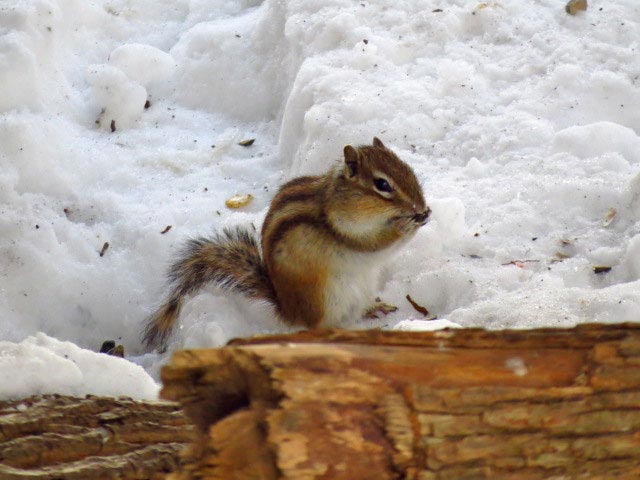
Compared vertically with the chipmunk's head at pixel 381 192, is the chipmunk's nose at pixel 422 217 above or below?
below

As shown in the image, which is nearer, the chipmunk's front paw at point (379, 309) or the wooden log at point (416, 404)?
the wooden log at point (416, 404)

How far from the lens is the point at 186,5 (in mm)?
4926

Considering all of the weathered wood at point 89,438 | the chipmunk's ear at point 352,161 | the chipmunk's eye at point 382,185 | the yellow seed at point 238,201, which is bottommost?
the weathered wood at point 89,438

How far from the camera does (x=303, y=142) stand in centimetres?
387

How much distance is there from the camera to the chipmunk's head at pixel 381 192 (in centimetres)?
315

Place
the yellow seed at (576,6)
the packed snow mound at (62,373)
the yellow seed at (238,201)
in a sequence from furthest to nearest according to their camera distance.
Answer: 1. the yellow seed at (576,6)
2. the yellow seed at (238,201)
3. the packed snow mound at (62,373)

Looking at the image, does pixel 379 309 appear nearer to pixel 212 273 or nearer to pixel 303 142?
pixel 212 273

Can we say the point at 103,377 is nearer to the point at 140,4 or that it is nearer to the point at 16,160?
the point at 16,160

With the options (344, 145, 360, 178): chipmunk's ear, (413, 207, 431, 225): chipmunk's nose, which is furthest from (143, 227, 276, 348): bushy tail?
(413, 207, 431, 225): chipmunk's nose

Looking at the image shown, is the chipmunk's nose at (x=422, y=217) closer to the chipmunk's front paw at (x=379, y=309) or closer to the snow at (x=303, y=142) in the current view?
the snow at (x=303, y=142)

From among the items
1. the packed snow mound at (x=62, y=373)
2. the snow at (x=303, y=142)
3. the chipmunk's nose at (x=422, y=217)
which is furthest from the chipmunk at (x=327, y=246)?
the packed snow mound at (x=62, y=373)

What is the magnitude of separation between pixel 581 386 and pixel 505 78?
8.78 feet

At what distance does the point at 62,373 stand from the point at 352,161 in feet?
4.65

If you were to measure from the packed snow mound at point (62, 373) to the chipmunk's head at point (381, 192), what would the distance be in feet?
3.81
